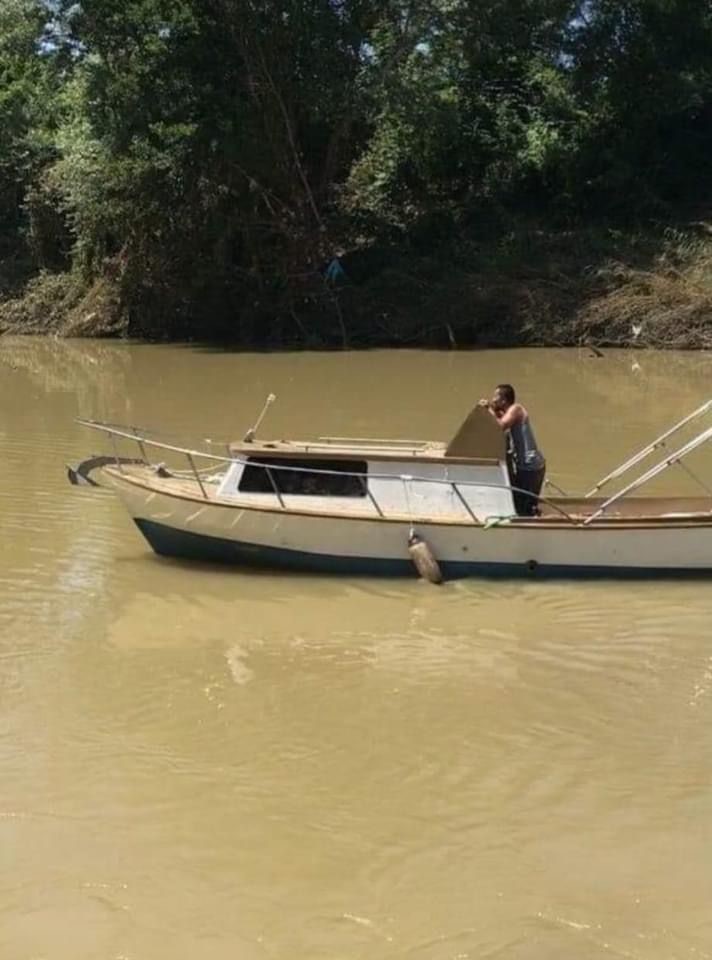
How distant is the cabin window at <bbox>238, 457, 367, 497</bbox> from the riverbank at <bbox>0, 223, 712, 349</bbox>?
19.1m

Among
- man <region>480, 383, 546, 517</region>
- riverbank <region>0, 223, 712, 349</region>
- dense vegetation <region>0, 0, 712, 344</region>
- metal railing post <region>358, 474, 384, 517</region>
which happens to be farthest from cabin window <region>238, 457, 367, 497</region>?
dense vegetation <region>0, 0, 712, 344</region>

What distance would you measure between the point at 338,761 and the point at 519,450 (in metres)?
4.59

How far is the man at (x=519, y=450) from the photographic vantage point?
10695 millimetres

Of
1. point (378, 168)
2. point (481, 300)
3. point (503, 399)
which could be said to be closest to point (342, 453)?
point (503, 399)

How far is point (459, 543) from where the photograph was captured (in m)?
10.5

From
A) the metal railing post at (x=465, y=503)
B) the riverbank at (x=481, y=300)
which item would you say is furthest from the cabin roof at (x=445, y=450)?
the riverbank at (x=481, y=300)

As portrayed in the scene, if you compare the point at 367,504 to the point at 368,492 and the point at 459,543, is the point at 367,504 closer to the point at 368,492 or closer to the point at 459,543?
the point at 368,492

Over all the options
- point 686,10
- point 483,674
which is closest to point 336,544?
point 483,674

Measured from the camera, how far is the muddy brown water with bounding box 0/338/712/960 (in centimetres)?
528

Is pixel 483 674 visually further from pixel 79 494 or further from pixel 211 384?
pixel 211 384

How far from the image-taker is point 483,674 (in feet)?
27.6

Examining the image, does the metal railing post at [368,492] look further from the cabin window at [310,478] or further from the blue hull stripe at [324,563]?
the blue hull stripe at [324,563]

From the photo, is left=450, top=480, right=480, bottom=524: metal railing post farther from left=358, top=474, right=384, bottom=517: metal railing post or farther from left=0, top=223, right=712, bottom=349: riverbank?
left=0, top=223, right=712, bottom=349: riverbank

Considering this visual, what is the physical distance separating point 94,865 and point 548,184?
1241 inches
